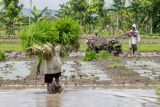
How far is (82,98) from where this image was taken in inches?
456

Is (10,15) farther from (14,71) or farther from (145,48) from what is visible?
(14,71)

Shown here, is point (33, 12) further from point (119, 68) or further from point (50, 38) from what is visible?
point (50, 38)

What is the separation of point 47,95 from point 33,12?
127ft

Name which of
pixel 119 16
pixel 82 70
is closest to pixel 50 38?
pixel 82 70

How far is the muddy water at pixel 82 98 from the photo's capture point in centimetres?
1058

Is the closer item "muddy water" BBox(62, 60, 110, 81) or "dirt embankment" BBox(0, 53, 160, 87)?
"dirt embankment" BBox(0, 53, 160, 87)

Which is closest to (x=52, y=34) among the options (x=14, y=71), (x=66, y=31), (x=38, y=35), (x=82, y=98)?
(x=38, y=35)

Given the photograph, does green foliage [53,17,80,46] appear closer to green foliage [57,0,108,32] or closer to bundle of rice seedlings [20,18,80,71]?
bundle of rice seedlings [20,18,80,71]

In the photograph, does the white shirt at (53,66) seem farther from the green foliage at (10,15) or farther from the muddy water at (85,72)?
the green foliage at (10,15)

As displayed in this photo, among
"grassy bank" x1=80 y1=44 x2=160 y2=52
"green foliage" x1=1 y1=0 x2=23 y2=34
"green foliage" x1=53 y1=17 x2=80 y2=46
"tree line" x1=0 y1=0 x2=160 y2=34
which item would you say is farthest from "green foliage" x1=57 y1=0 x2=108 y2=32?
"green foliage" x1=53 y1=17 x2=80 y2=46

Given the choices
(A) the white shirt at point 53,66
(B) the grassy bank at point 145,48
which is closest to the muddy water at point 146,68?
(A) the white shirt at point 53,66

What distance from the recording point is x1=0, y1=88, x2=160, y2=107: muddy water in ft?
34.7

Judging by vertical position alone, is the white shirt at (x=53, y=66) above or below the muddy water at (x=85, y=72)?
above

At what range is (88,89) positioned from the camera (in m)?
13.6
